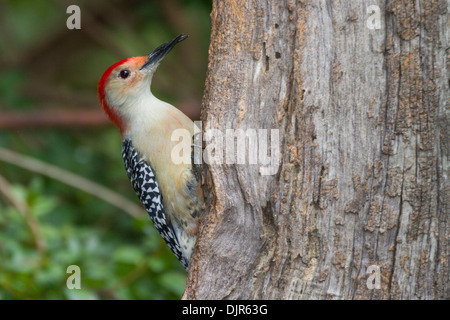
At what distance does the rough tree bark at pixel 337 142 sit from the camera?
255 centimetres

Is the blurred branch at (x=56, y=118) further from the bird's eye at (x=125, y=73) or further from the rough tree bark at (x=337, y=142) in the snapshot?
the rough tree bark at (x=337, y=142)

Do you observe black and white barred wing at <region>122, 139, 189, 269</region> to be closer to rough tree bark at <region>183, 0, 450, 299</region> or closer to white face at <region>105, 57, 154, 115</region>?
white face at <region>105, 57, 154, 115</region>

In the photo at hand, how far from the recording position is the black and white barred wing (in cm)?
376

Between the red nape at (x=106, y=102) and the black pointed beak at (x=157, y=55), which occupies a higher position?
the black pointed beak at (x=157, y=55)

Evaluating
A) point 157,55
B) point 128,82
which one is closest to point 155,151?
point 128,82

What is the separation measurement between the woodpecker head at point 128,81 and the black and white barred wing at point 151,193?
261mm

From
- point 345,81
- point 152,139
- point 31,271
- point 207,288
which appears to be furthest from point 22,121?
point 345,81

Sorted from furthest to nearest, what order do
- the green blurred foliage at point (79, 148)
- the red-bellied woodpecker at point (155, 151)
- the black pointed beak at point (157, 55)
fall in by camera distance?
1. the green blurred foliage at point (79, 148)
2. the black pointed beak at point (157, 55)
3. the red-bellied woodpecker at point (155, 151)

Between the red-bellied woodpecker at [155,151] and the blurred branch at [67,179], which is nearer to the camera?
the red-bellied woodpecker at [155,151]

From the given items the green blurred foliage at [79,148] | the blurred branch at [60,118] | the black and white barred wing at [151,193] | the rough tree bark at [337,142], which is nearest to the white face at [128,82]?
the black and white barred wing at [151,193]

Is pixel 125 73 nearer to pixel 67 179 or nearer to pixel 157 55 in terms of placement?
pixel 157 55

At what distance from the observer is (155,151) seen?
12.2 feet

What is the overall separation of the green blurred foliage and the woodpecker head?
0.97m

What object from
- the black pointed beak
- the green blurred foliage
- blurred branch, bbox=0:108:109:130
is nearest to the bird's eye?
the black pointed beak
